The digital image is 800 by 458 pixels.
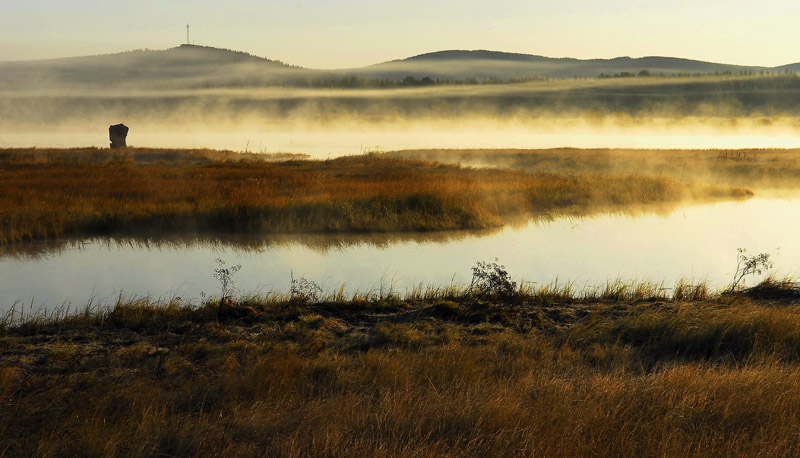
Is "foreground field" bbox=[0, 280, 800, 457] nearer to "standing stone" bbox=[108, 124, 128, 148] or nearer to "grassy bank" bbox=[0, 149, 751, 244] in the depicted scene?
"grassy bank" bbox=[0, 149, 751, 244]

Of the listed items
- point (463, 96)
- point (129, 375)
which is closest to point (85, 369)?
point (129, 375)

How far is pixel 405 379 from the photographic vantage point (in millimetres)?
6793

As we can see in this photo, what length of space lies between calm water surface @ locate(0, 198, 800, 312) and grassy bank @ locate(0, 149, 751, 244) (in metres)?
1.25

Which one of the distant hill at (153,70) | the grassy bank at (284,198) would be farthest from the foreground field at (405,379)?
the distant hill at (153,70)

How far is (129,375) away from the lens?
714 centimetres

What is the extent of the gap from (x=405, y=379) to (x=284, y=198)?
14.6 metres

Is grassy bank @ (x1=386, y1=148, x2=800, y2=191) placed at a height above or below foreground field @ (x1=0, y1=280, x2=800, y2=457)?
above

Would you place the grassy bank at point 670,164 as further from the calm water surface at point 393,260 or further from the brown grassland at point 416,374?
the brown grassland at point 416,374

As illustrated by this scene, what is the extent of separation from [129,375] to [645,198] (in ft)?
72.8

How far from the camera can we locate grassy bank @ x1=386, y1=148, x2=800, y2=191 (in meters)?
33.6

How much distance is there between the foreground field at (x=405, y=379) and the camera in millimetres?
5344

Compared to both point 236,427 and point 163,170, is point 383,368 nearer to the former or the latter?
point 236,427

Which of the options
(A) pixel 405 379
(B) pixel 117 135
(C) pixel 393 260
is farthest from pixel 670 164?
(B) pixel 117 135

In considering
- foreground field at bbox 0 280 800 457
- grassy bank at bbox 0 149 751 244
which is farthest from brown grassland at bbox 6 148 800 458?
grassy bank at bbox 0 149 751 244
